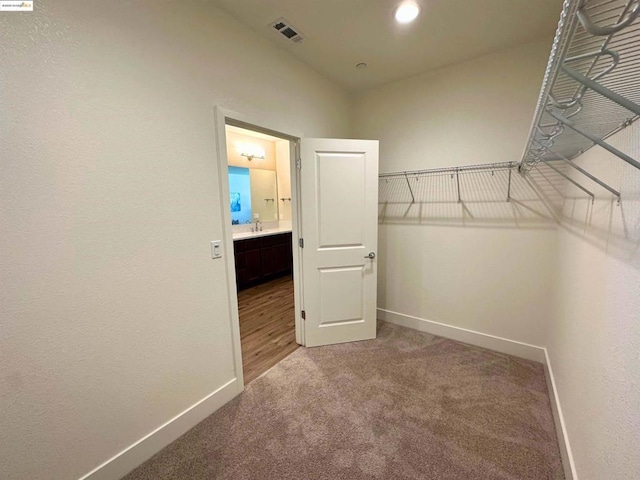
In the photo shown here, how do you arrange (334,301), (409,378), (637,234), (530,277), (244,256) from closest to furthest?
(637,234) < (409,378) < (530,277) < (334,301) < (244,256)

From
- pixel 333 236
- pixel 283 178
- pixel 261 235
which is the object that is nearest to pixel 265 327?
pixel 333 236

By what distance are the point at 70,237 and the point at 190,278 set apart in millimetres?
606

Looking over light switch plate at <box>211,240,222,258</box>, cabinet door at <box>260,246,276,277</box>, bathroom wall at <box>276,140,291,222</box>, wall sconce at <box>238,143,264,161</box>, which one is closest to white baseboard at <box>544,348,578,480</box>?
light switch plate at <box>211,240,222,258</box>

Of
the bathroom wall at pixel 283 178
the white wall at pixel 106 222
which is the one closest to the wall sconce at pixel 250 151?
the bathroom wall at pixel 283 178

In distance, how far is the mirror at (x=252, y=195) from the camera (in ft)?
15.2

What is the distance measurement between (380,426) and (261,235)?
3.32 metres

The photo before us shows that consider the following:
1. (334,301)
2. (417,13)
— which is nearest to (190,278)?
(334,301)

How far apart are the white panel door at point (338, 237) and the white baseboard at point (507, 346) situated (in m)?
0.48

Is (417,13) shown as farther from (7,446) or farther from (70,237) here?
(7,446)

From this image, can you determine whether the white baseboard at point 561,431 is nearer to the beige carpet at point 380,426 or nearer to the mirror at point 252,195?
the beige carpet at point 380,426

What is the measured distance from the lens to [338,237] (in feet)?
8.00

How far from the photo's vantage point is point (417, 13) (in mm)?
1694

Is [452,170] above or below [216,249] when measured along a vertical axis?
above

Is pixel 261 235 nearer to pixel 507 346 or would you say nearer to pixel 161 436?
pixel 161 436
